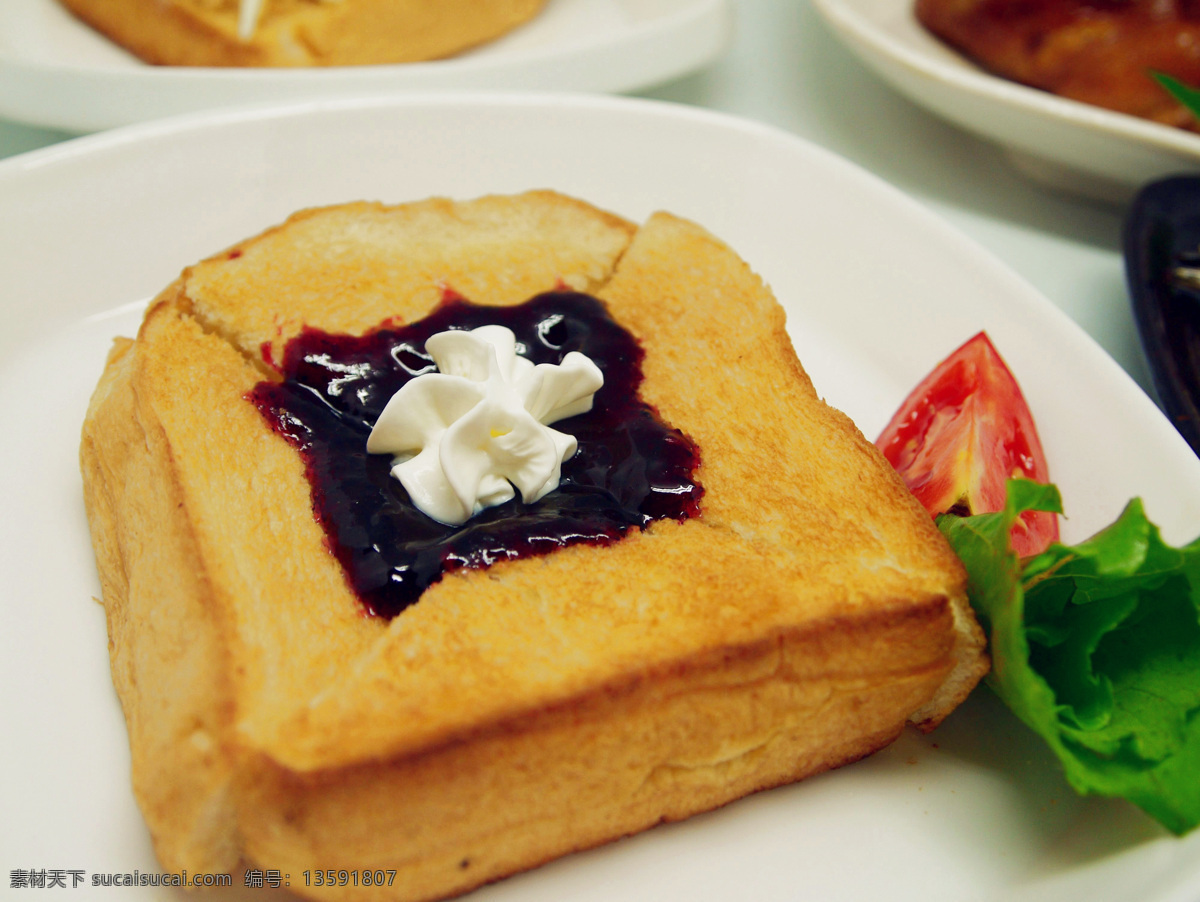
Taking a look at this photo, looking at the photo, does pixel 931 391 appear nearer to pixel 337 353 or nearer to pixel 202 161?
pixel 337 353

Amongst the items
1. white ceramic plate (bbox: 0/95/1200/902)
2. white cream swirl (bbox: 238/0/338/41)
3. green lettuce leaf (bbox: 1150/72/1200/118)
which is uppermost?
green lettuce leaf (bbox: 1150/72/1200/118)

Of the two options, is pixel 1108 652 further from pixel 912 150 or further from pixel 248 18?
pixel 248 18

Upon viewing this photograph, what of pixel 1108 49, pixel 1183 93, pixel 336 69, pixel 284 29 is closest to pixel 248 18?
pixel 284 29

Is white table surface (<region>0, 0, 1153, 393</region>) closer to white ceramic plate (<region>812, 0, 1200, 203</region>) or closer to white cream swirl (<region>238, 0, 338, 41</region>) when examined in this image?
white ceramic plate (<region>812, 0, 1200, 203</region>)

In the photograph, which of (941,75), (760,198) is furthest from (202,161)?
(941,75)

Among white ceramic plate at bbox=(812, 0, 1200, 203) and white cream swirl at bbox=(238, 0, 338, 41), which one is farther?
white cream swirl at bbox=(238, 0, 338, 41)

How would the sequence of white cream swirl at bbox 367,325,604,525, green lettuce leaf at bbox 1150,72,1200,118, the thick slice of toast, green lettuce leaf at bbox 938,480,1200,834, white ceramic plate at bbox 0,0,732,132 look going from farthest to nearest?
green lettuce leaf at bbox 1150,72,1200,118 → white ceramic plate at bbox 0,0,732,132 → white cream swirl at bbox 367,325,604,525 → green lettuce leaf at bbox 938,480,1200,834 → the thick slice of toast

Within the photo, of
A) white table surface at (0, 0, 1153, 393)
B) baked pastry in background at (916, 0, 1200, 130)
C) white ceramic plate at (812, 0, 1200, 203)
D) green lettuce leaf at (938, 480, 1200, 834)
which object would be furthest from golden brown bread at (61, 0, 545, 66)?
green lettuce leaf at (938, 480, 1200, 834)

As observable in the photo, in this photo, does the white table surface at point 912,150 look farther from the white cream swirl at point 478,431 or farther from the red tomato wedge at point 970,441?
the white cream swirl at point 478,431

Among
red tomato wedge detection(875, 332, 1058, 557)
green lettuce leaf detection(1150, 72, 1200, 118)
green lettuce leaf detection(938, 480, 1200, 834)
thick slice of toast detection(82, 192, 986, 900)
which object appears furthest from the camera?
green lettuce leaf detection(1150, 72, 1200, 118)
